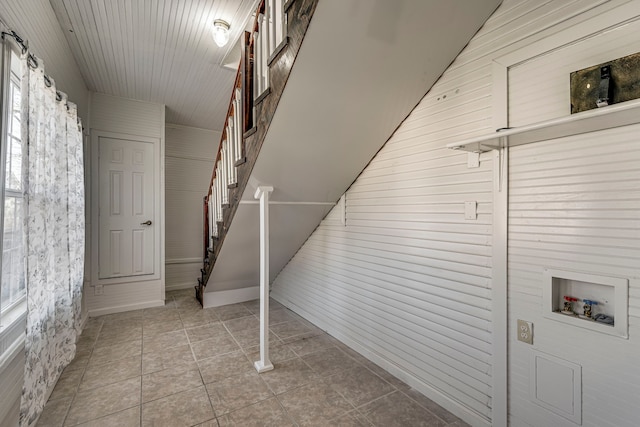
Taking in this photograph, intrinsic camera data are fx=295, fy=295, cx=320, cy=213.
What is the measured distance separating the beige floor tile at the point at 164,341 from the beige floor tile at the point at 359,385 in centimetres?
164

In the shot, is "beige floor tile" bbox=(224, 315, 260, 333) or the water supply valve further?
"beige floor tile" bbox=(224, 315, 260, 333)

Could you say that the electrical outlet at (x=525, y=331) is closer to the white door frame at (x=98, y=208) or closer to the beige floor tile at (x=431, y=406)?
the beige floor tile at (x=431, y=406)

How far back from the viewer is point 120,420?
187 cm

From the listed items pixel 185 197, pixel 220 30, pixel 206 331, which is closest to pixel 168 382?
pixel 206 331

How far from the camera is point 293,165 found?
2.39 metres

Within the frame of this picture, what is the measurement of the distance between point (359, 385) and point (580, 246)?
171 cm

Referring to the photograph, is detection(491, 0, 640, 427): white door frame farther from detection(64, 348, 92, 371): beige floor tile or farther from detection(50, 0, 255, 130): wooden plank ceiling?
detection(64, 348, 92, 371): beige floor tile

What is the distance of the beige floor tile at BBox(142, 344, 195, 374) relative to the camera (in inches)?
99.0

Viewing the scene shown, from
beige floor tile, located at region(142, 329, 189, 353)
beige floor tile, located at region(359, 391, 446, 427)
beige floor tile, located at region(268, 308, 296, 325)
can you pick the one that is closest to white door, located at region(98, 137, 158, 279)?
beige floor tile, located at region(142, 329, 189, 353)

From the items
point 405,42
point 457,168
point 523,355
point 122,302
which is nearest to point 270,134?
point 405,42

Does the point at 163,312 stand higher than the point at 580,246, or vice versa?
the point at 580,246

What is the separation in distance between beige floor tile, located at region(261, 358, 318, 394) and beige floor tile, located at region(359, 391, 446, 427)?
0.54 meters

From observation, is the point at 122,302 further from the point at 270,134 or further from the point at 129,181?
the point at 270,134

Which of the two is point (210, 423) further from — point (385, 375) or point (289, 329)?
point (289, 329)
